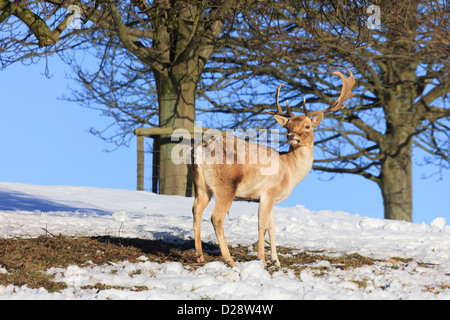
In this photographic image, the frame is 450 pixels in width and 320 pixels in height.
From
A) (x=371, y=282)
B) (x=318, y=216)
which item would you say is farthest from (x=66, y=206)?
(x=371, y=282)

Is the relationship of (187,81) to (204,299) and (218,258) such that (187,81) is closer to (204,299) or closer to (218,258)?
(218,258)

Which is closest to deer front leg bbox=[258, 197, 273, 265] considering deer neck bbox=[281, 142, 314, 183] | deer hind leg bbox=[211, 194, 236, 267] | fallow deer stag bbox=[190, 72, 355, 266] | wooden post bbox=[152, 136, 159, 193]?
fallow deer stag bbox=[190, 72, 355, 266]

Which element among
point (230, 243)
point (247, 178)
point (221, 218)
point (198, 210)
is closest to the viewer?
point (221, 218)

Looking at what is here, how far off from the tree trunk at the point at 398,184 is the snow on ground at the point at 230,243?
3.54 metres

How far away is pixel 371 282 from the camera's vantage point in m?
5.75

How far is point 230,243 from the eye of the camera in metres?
8.27

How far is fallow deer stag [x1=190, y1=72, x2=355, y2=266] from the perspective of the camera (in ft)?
20.3

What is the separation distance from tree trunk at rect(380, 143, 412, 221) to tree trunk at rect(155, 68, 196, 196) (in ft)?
20.6

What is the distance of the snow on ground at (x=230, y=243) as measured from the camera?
4.95 metres

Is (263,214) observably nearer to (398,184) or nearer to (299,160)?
(299,160)

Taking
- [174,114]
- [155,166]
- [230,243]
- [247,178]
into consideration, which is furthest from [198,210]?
[155,166]

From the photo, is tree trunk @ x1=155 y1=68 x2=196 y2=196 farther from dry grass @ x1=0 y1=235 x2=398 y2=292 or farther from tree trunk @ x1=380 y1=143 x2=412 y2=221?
tree trunk @ x1=380 y1=143 x2=412 y2=221

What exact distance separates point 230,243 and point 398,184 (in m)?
9.24

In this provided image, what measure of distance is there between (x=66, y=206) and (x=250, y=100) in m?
6.60
